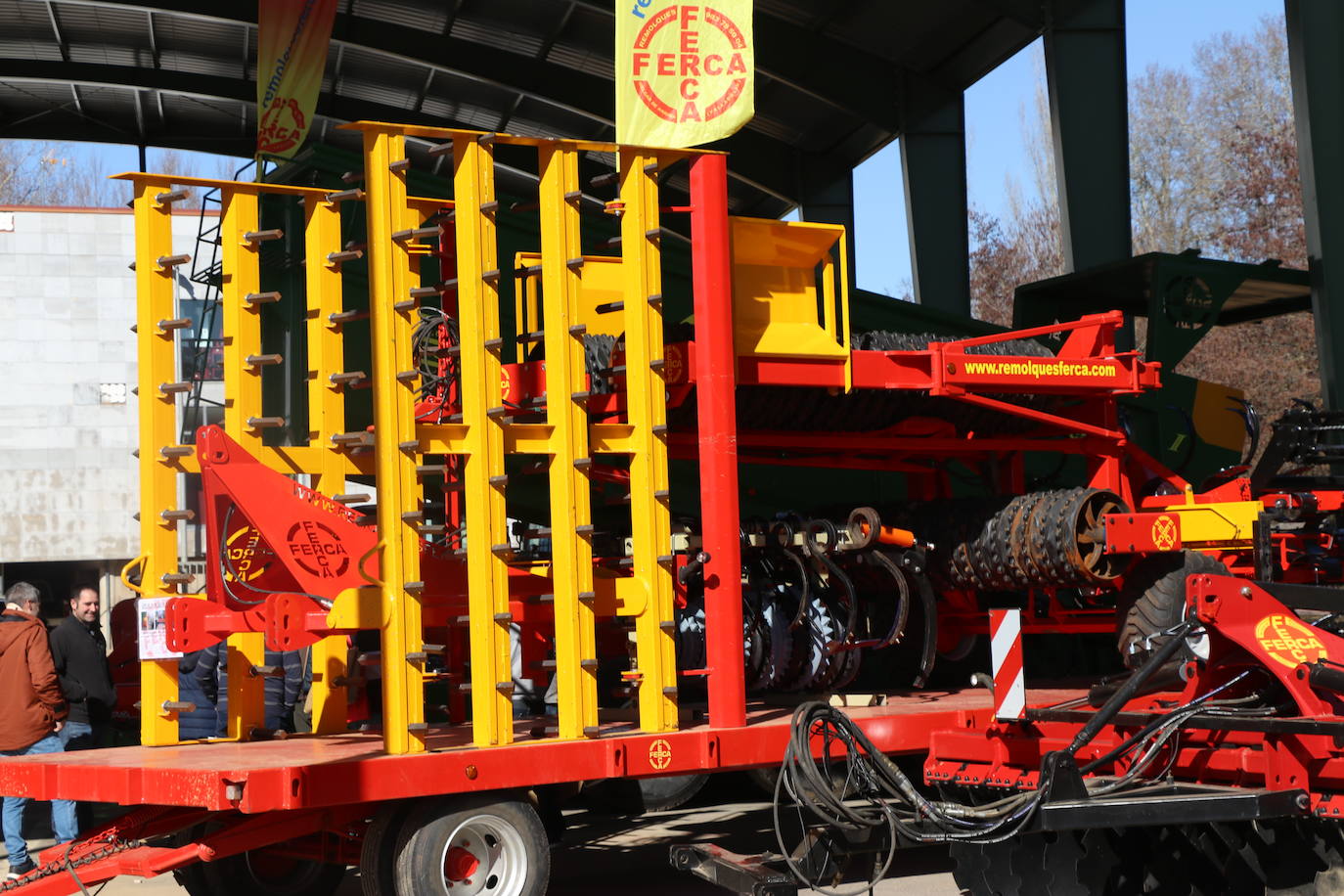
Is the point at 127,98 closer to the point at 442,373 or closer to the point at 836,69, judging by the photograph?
the point at 836,69

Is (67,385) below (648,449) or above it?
above

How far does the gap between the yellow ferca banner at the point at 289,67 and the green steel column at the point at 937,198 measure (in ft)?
30.2

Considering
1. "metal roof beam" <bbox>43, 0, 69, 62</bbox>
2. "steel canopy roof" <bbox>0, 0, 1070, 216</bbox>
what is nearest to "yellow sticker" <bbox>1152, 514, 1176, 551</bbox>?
"steel canopy roof" <bbox>0, 0, 1070, 216</bbox>

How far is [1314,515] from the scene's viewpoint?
30.5ft

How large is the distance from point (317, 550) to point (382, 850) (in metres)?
1.47

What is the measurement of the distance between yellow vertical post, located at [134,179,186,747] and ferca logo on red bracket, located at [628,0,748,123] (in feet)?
8.22

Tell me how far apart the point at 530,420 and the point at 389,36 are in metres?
12.7

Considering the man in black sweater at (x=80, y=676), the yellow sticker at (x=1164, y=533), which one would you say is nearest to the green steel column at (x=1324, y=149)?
the yellow sticker at (x=1164, y=533)

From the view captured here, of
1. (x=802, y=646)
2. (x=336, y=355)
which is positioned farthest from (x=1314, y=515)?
(x=336, y=355)

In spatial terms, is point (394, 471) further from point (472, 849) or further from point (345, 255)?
point (472, 849)

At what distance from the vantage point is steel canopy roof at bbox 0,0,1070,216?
64.0 ft

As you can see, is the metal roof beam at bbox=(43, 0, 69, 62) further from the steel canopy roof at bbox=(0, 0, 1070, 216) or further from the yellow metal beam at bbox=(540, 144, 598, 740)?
the yellow metal beam at bbox=(540, 144, 598, 740)

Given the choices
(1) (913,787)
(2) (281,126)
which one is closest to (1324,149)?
(2) (281,126)

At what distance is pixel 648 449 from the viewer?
779 cm
